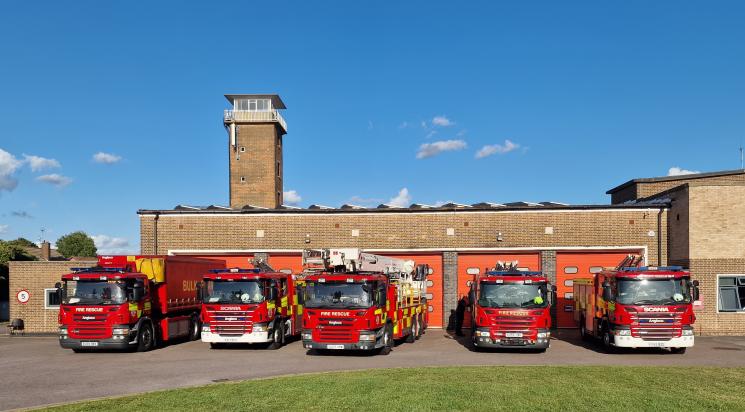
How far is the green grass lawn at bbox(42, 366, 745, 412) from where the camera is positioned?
10734mm

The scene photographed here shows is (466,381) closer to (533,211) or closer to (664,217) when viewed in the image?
(533,211)

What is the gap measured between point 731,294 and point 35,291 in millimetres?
27834

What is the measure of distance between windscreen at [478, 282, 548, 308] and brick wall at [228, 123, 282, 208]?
35420mm

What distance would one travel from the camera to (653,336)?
58.9 ft

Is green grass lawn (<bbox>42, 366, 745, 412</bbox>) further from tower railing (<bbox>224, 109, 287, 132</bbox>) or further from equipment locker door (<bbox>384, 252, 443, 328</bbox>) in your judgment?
tower railing (<bbox>224, 109, 287, 132</bbox>)

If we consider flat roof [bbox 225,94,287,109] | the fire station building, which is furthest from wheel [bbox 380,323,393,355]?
flat roof [bbox 225,94,287,109]

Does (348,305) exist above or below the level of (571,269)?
below

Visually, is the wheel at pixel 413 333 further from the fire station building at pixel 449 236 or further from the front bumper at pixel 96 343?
the front bumper at pixel 96 343

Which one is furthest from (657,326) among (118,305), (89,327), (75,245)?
(75,245)

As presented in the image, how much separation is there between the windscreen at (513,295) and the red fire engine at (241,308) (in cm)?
643

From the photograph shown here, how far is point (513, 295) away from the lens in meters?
18.6

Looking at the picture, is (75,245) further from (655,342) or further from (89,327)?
(655,342)

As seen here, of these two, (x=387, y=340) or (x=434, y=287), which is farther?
(x=434, y=287)

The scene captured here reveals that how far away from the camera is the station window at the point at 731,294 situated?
79.2 feet
